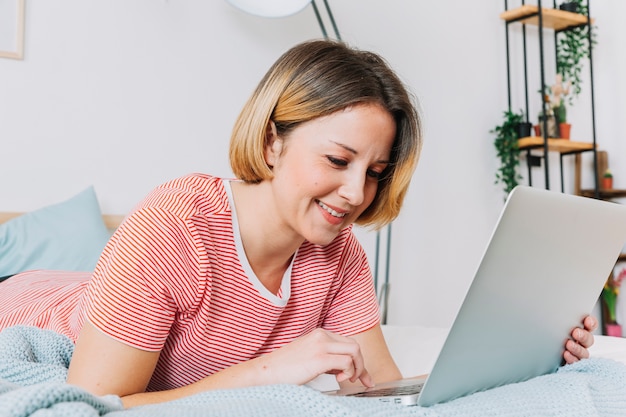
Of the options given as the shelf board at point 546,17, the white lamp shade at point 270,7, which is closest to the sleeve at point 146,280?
the white lamp shade at point 270,7

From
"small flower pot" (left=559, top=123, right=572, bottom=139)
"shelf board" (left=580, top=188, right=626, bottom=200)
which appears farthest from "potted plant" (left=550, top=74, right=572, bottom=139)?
"shelf board" (left=580, top=188, right=626, bottom=200)

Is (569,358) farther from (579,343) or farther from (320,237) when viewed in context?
(320,237)

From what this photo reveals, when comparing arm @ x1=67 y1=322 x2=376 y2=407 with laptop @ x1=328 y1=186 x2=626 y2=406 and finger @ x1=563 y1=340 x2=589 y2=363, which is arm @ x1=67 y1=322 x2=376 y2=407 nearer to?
laptop @ x1=328 y1=186 x2=626 y2=406

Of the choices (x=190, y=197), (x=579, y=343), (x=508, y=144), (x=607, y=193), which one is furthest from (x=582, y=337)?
(x=607, y=193)

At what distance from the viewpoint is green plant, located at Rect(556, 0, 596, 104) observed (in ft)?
11.6

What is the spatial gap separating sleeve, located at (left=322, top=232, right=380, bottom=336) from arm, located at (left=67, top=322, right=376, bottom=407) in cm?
38

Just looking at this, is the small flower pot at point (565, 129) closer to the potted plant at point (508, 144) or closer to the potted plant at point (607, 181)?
the potted plant at point (508, 144)

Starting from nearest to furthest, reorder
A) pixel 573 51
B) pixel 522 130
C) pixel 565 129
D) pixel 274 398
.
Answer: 1. pixel 274 398
2. pixel 522 130
3. pixel 565 129
4. pixel 573 51

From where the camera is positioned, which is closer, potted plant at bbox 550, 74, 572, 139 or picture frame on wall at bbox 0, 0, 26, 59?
picture frame on wall at bbox 0, 0, 26, 59

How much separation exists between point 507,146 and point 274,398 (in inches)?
112

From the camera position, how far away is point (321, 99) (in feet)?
3.59

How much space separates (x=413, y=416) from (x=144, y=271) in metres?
0.43

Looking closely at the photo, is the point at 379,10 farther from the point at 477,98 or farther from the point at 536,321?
the point at 536,321

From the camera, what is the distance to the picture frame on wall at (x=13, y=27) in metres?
2.23
